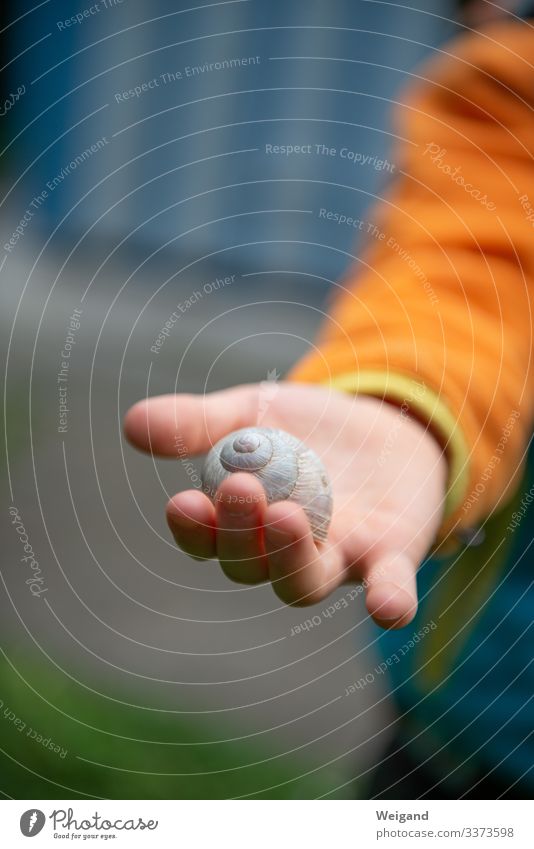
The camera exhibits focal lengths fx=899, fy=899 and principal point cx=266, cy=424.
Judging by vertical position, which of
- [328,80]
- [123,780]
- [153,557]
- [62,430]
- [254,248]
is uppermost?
[328,80]

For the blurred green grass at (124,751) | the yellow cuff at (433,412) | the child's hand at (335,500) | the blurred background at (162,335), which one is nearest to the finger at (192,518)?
the child's hand at (335,500)

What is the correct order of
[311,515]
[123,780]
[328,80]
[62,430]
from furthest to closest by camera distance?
[328,80] → [62,430] → [123,780] → [311,515]

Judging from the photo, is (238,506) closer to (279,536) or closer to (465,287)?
(279,536)

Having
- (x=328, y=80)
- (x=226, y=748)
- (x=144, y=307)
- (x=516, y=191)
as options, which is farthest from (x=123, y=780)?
(x=328, y=80)

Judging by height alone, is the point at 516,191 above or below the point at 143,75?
below

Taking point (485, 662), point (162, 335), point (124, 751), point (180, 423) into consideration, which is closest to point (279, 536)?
point (180, 423)

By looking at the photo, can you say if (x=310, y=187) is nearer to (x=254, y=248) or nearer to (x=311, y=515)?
(x=254, y=248)
